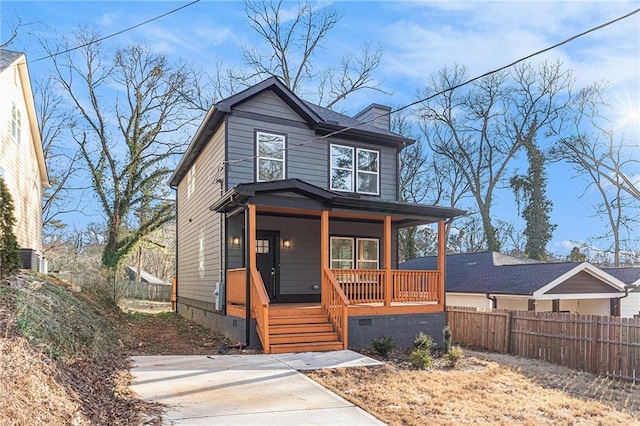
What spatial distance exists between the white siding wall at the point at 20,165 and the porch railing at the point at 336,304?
8379 mm

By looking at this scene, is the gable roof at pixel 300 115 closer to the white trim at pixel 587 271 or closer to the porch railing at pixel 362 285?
the porch railing at pixel 362 285

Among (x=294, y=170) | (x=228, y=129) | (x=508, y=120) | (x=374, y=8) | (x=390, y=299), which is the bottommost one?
(x=390, y=299)

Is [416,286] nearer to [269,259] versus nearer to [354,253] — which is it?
[354,253]

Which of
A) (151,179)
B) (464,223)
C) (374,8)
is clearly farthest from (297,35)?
(374,8)

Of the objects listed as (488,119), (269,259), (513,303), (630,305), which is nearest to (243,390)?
(269,259)

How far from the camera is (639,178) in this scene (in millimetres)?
24219

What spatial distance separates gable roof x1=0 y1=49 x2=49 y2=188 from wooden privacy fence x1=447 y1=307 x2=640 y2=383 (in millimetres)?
15514

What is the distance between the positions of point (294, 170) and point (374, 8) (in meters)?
4.82

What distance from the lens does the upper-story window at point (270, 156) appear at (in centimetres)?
1180

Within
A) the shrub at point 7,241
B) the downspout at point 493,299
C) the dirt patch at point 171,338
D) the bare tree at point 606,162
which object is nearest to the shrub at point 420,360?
the dirt patch at point 171,338

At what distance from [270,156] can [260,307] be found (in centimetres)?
448

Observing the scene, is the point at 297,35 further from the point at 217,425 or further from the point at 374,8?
the point at 217,425

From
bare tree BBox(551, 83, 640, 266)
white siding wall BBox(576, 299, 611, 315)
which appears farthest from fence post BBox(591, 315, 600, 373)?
bare tree BBox(551, 83, 640, 266)

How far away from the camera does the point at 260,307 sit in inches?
358
